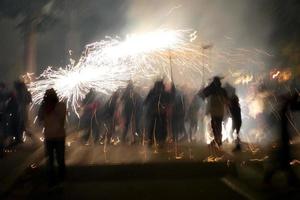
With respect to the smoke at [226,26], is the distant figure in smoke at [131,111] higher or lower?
lower

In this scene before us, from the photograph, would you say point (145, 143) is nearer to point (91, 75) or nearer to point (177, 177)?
point (91, 75)

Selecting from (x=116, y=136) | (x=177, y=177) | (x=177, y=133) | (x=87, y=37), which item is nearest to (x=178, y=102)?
(x=177, y=133)

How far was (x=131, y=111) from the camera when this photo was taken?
616 inches

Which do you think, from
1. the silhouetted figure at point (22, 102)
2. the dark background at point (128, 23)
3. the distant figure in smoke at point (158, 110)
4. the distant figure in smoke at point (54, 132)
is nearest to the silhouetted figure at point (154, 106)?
the distant figure in smoke at point (158, 110)

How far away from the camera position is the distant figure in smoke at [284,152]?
31.3 ft

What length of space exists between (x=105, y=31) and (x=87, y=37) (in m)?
1.14

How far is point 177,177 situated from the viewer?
1053 centimetres

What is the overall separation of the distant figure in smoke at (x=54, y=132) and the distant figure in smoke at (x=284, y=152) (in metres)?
3.60

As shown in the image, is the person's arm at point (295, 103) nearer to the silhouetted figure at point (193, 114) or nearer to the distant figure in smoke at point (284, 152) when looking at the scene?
the distant figure in smoke at point (284, 152)

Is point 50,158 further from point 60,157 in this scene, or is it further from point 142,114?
point 142,114

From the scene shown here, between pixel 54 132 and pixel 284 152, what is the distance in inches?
158

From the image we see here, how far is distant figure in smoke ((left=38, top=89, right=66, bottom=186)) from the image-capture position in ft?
33.1

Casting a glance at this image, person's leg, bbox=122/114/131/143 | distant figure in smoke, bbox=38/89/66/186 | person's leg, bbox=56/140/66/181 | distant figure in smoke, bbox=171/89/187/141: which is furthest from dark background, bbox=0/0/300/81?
person's leg, bbox=56/140/66/181

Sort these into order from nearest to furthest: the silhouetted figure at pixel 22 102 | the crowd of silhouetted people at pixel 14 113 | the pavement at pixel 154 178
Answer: the pavement at pixel 154 178, the crowd of silhouetted people at pixel 14 113, the silhouetted figure at pixel 22 102
